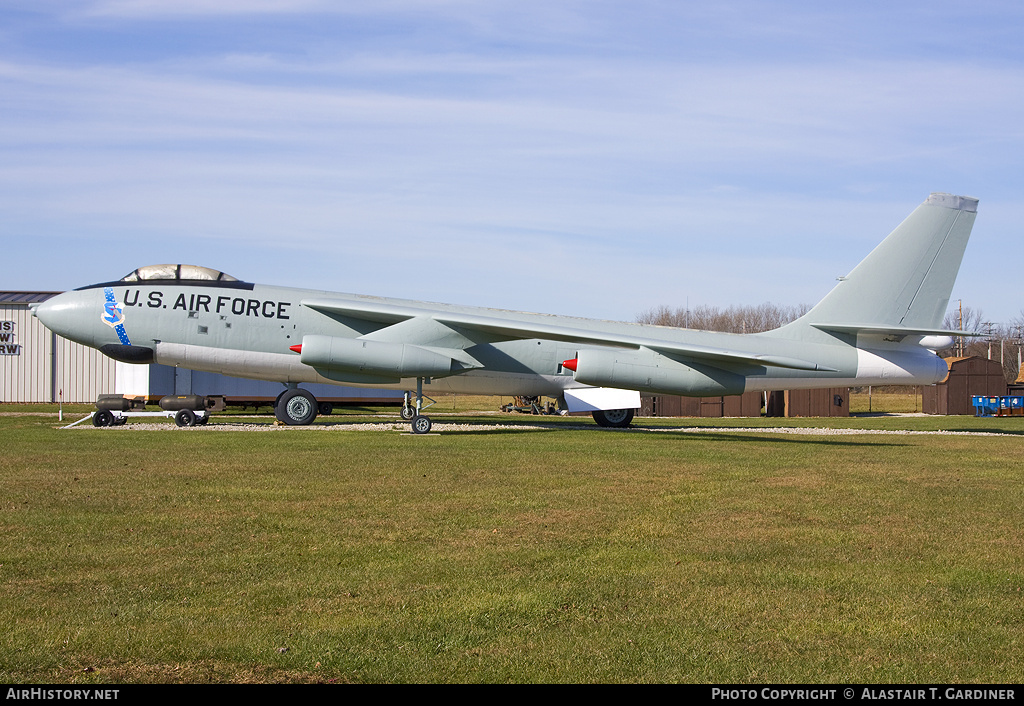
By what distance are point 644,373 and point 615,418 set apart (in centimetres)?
569

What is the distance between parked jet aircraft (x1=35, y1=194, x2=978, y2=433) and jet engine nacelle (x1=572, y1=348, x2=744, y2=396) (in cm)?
3

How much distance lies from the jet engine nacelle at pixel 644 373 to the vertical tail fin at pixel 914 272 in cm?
406

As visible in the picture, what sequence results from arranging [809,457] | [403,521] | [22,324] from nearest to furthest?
[403,521] < [809,457] < [22,324]

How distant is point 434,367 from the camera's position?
2134cm

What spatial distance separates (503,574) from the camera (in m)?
6.86

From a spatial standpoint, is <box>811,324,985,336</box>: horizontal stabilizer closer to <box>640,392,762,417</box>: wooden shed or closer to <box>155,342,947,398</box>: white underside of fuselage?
<box>155,342,947,398</box>: white underside of fuselage

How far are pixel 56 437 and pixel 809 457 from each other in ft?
48.4

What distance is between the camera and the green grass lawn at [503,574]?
4.92 metres

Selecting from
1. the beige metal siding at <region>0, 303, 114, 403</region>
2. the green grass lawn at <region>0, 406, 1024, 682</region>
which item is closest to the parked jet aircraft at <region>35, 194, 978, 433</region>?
the green grass lawn at <region>0, 406, 1024, 682</region>

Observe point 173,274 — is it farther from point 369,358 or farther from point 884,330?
point 884,330

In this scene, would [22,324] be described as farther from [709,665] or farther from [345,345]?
[709,665]

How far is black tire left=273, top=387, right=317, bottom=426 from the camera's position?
2369 cm

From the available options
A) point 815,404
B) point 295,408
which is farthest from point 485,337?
point 815,404
